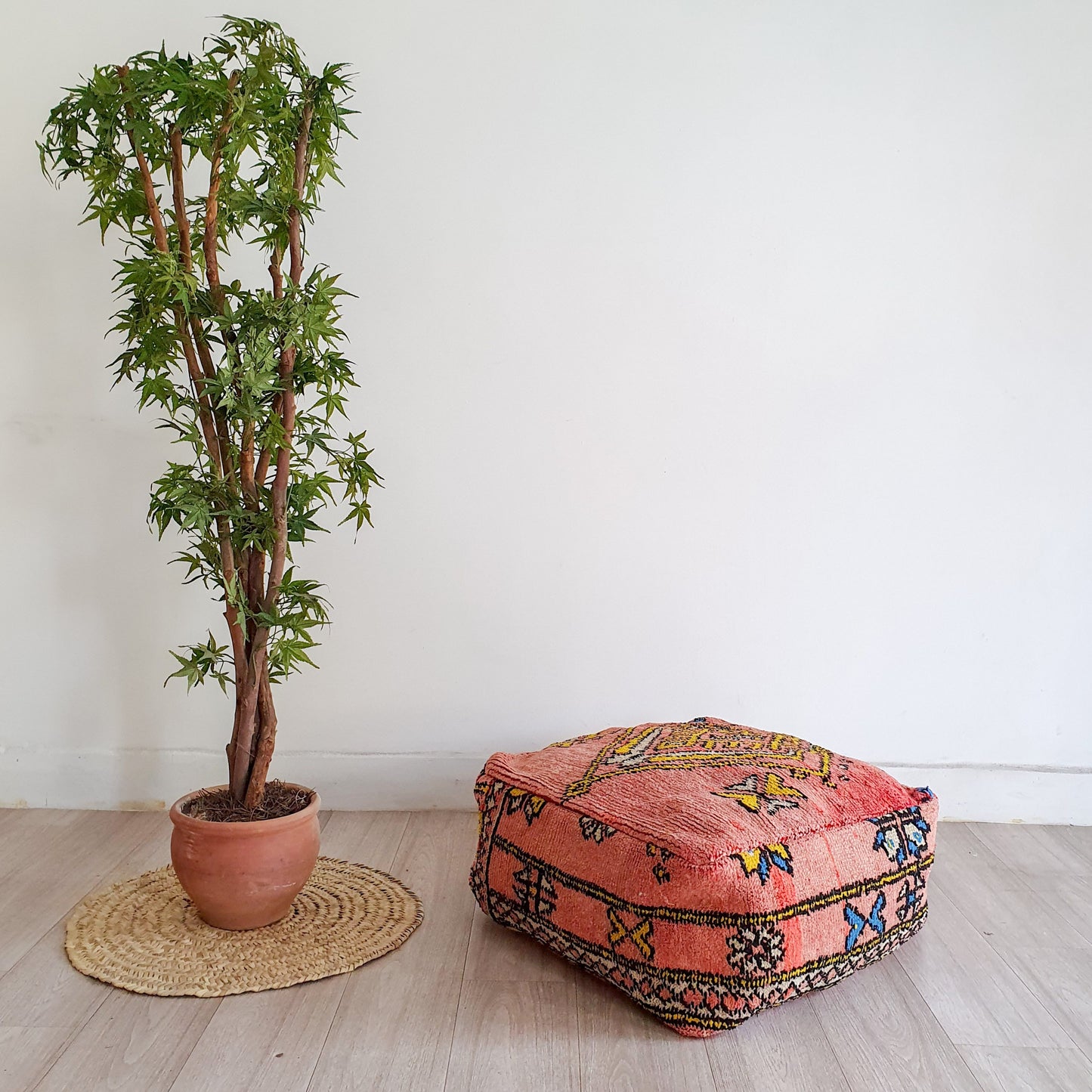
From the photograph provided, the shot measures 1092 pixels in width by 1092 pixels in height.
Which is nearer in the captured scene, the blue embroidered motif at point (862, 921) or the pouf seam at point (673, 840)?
the pouf seam at point (673, 840)

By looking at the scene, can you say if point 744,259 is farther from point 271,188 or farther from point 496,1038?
point 496,1038

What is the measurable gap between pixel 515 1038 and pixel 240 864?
0.56 meters

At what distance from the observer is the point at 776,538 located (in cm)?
238

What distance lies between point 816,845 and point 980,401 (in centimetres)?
133

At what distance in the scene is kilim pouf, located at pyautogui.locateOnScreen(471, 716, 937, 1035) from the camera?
1427mm

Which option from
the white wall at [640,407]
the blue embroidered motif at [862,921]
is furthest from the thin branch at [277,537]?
the blue embroidered motif at [862,921]

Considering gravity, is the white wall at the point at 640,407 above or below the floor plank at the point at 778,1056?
above

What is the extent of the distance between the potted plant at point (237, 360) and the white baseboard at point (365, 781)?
597mm

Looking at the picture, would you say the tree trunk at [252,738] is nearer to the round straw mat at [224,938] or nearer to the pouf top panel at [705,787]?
the round straw mat at [224,938]

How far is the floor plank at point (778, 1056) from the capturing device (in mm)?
1324

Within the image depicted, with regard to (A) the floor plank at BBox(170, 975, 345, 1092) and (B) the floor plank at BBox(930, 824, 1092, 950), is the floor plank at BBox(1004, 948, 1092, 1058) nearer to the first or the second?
(B) the floor plank at BBox(930, 824, 1092, 950)

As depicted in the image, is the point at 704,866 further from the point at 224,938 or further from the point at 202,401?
the point at 202,401

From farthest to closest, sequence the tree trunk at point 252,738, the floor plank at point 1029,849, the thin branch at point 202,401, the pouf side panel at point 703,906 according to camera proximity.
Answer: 1. the floor plank at point 1029,849
2. the tree trunk at point 252,738
3. the thin branch at point 202,401
4. the pouf side panel at point 703,906

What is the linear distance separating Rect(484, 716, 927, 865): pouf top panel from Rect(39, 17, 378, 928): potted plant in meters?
0.44
